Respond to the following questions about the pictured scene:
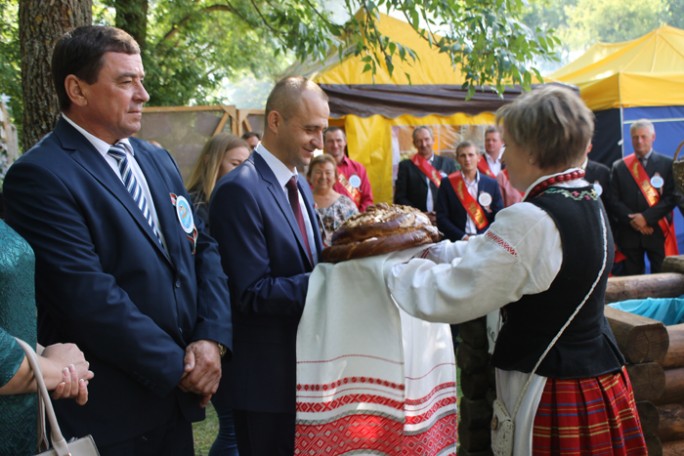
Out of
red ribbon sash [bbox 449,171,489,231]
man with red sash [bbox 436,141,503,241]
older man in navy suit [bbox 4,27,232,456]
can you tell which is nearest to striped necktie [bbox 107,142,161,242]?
older man in navy suit [bbox 4,27,232,456]

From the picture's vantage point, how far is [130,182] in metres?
2.13

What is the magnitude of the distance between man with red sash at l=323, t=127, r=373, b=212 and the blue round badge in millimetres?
4077

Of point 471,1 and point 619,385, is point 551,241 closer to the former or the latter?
point 619,385

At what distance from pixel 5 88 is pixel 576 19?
47.5 m

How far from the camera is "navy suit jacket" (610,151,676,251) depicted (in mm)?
7527

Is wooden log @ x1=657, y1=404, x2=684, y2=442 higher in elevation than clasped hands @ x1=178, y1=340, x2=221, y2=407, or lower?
lower

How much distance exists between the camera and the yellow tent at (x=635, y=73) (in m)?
9.21

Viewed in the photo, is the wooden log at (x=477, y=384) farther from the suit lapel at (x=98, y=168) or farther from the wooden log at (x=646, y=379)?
the suit lapel at (x=98, y=168)

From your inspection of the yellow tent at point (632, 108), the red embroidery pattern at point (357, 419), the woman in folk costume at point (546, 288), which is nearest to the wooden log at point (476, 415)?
the woman in folk costume at point (546, 288)

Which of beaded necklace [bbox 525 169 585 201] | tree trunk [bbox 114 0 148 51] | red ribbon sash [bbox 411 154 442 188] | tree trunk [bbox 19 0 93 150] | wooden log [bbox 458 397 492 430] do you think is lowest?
wooden log [bbox 458 397 492 430]

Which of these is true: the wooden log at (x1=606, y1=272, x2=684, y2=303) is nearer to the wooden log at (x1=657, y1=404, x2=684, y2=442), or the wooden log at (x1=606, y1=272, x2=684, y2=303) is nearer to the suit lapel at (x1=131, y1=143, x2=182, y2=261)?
the wooden log at (x1=657, y1=404, x2=684, y2=442)

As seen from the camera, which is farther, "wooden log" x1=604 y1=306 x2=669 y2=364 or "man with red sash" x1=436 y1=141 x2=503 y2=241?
"man with red sash" x1=436 y1=141 x2=503 y2=241

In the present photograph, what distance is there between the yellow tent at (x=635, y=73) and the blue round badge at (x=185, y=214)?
8.54 m

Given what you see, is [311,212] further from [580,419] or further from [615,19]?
[615,19]
